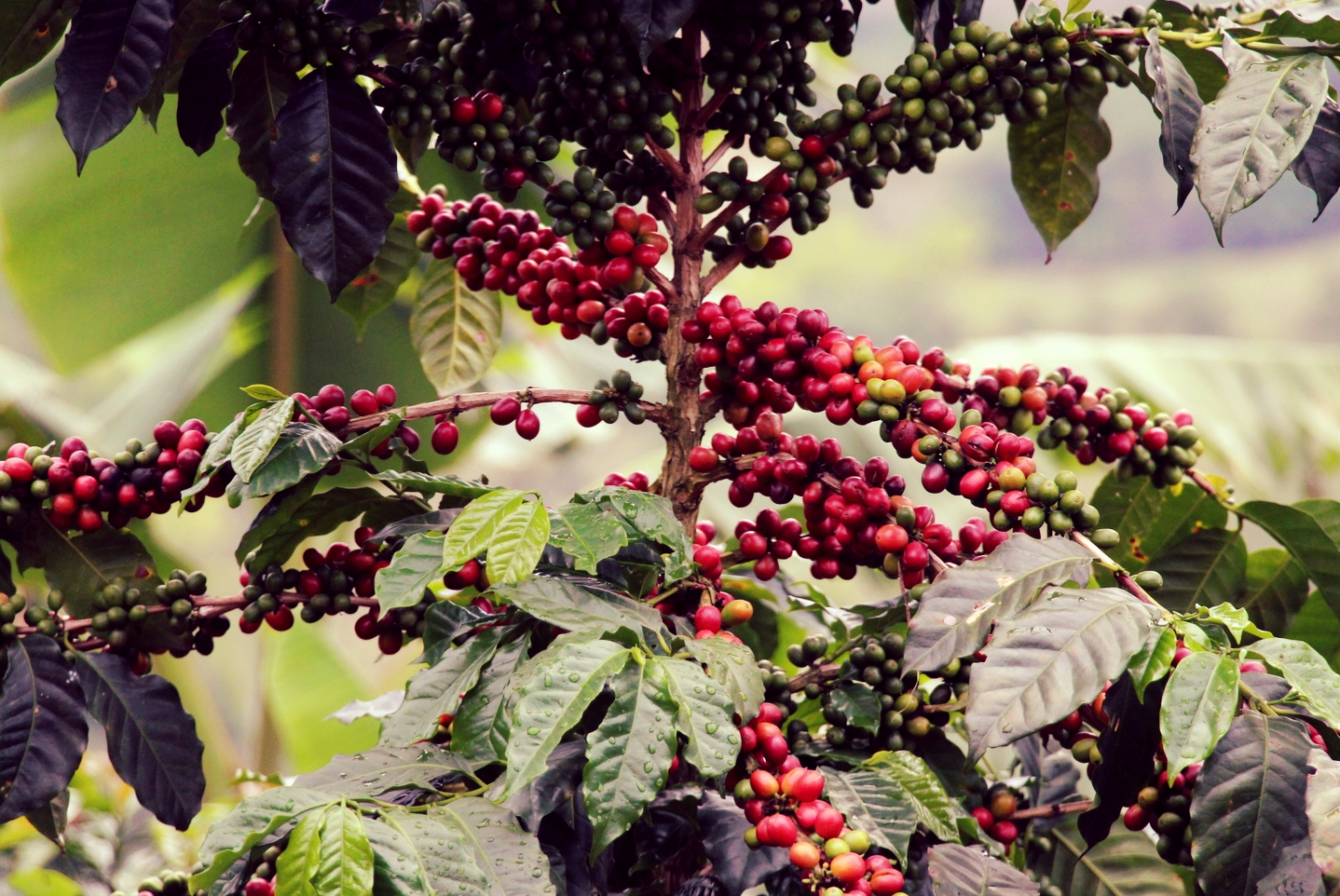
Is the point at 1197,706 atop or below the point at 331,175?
below

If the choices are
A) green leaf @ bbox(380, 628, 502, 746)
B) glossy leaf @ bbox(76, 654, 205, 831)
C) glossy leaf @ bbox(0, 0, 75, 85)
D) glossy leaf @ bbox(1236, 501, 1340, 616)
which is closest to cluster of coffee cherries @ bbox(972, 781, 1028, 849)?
glossy leaf @ bbox(1236, 501, 1340, 616)

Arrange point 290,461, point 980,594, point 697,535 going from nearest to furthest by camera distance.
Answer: point 980,594, point 290,461, point 697,535

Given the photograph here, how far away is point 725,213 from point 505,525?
0.37m

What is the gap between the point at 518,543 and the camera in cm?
73

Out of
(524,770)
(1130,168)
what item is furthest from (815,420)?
(1130,168)

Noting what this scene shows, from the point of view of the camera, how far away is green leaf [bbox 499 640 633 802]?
61 centimetres

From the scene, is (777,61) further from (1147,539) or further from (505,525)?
(1147,539)

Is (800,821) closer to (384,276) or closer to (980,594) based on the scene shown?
(980,594)

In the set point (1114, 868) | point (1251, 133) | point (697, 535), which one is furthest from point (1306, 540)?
point (697, 535)

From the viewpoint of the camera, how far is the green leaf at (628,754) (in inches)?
24.3

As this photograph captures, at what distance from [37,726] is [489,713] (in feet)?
1.34

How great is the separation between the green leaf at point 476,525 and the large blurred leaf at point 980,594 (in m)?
0.28

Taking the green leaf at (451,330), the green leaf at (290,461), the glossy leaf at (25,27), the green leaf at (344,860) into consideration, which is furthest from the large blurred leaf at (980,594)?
the glossy leaf at (25,27)

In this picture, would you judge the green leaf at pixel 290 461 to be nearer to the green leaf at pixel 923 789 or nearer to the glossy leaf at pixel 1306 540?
the green leaf at pixel 923 789
